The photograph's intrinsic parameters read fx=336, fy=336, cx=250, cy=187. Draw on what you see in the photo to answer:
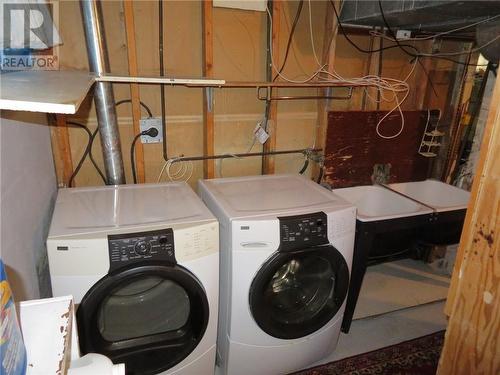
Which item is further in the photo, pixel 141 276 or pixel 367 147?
pixel 367 147

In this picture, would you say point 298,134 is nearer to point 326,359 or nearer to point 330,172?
point 330,172

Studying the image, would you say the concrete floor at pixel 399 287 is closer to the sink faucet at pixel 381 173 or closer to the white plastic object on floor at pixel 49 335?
the sink faucet at pixel 381 173

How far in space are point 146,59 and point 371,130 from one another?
161cm

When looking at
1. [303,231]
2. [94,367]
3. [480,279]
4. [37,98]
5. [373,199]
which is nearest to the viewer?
[94,367]

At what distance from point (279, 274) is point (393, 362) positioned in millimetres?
847

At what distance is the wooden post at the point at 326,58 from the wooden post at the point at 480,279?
4.84 feet

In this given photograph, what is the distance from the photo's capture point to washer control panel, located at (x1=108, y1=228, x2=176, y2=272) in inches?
49.1

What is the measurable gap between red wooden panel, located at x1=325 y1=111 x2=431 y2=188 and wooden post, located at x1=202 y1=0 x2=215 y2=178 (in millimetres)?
831

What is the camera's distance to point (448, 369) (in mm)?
1105

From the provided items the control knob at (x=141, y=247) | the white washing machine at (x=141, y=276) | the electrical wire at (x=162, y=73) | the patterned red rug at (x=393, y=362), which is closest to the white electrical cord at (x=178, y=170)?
the electrical wire at (x=162, y=73)

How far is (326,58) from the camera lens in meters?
2.23

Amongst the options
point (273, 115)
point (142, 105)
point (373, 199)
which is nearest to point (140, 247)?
point (142, 105)

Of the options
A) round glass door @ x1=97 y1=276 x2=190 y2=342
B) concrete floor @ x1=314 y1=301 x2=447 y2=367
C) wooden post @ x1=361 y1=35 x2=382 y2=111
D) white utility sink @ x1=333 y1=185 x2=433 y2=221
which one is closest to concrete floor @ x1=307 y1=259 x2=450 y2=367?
concrete floor @ x1=314 y1=301 x2=447 y2=367

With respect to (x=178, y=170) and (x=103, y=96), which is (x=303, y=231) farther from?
(x=103, y=96)
